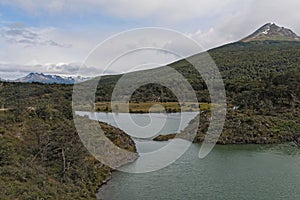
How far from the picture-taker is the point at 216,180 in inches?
999

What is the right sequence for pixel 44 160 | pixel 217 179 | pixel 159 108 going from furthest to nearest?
pixel 159 108, pixel 217 179, pixel 44 160

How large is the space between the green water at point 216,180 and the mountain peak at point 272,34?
144 m

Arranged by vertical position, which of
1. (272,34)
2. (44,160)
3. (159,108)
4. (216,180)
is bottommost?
(216,180)

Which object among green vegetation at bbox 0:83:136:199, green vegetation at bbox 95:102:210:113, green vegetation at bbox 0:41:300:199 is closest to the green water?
green vegetation at bbox 0:83:136:199

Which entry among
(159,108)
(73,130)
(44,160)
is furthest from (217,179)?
(159,108)

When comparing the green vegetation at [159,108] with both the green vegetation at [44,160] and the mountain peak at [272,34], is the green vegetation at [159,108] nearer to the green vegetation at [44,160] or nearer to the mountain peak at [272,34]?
the green vegetation at [44,160]

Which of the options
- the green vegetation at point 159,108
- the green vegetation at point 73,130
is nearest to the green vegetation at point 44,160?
the green vegetation at point 73,130

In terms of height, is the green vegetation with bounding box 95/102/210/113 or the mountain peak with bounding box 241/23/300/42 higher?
the mountain peak with bounding box 241/23/300/42

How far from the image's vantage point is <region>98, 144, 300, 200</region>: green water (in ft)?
73.3

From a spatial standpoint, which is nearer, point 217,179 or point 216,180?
point 216,180

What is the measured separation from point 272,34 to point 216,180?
535 ft

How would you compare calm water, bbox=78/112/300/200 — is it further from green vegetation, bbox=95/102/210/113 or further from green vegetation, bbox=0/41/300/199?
green vegetation, bbox=95/102/210/113

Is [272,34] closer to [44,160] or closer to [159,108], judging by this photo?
[159,108]

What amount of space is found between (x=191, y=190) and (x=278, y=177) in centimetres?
755
